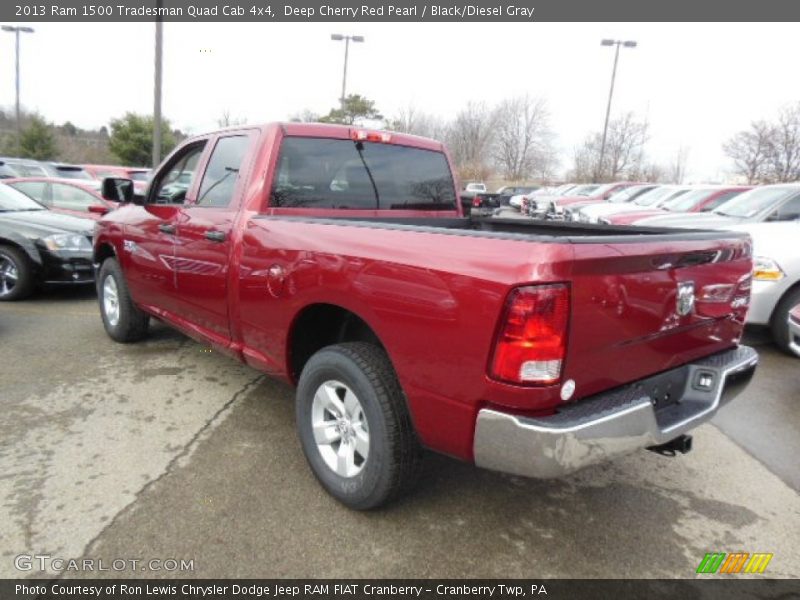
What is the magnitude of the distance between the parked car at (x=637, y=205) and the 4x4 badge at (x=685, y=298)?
11225 mm

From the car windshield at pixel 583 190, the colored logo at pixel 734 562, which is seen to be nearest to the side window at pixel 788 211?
the colored logo at pixel 734 562

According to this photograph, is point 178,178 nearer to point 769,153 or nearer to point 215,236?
point 215,236

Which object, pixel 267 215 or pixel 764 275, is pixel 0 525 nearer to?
pixel 267 215

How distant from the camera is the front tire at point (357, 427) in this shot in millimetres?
2365

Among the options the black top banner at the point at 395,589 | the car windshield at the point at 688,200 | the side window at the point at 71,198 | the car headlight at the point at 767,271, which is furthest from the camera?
A: the car windshield at the point at 688,200

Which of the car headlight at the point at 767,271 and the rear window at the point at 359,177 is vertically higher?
the rear window at the point at 359,177

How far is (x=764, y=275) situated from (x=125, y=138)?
3178 centimetres

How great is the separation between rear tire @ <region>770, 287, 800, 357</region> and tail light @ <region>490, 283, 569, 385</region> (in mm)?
4583

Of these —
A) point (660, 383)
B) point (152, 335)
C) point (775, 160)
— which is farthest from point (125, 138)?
point (775, 160)

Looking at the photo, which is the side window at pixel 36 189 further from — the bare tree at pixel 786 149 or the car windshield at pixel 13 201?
the bare tree at pixel 786 149

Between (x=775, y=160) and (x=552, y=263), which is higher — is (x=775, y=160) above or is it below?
above

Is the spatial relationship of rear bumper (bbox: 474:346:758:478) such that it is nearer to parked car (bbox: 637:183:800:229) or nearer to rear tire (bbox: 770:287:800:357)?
rear tire (bbox: 770:287:800:357)

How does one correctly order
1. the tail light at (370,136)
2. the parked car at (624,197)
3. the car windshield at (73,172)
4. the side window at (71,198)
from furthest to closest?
the parked car at (624,197) < the car windshield at (73,172) < the side window at (71,198) < the tail light at (370,136)

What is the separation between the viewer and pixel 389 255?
228 cm
